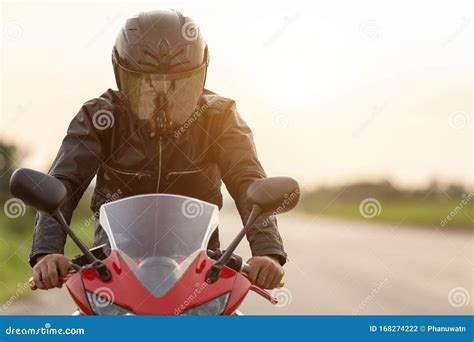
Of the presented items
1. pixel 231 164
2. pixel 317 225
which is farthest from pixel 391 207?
pixel 231 164

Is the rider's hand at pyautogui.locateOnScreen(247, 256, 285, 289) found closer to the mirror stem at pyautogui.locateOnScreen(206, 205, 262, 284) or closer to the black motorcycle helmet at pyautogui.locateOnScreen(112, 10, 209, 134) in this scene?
the mirror stem at pyautogui.locateOnScreen(206, 205, 262, 284)

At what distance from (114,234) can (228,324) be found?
0.52 meters

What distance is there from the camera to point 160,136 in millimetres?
4066

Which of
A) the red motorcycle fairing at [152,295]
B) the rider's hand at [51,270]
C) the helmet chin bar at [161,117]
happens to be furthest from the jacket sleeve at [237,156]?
the rider's hand at [51,270]

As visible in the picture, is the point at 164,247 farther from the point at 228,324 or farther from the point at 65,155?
the point at 65,155

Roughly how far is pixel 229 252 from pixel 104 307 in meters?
0.47

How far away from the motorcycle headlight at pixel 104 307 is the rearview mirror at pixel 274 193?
60 centimetres

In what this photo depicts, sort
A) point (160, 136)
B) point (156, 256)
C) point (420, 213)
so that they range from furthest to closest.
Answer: point (420, 213) < point (160, 136) < point (156, 256)

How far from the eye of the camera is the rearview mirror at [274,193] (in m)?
3.14

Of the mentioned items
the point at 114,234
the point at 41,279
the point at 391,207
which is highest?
the point at 114,234

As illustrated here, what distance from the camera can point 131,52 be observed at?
394 centimetres

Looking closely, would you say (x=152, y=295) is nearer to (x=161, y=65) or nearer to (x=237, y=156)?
(x=161, y=65)

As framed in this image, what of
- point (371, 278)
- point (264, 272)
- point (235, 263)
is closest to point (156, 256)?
point (235, 263)

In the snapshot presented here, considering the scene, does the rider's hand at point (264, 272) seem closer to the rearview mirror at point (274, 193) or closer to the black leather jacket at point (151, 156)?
the rearview mirror at point (274, 193)
